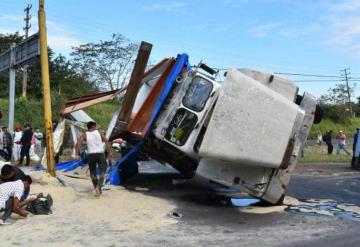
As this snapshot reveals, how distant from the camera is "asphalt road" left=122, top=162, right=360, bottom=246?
725 centimetres

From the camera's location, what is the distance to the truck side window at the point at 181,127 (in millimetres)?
10120

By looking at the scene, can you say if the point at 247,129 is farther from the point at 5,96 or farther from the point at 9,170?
the point at 5,96

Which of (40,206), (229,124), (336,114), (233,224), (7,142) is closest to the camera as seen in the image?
(233,224)

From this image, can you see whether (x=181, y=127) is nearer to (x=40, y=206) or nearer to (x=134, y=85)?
(x=134, y=85)

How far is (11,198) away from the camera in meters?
8.16

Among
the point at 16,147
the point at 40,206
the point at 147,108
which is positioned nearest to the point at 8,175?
the point at 40,206

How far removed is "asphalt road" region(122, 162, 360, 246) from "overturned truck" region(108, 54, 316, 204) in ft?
2.30

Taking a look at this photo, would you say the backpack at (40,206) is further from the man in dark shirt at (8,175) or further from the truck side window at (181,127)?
the truck side window at (181,127)

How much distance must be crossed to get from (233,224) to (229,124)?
1646 millimetres

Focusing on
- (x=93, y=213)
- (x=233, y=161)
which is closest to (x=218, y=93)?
(x=233, y=161)

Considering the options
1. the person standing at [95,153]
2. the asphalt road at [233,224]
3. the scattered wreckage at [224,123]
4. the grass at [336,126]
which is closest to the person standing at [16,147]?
the asphalt road at [233,224]

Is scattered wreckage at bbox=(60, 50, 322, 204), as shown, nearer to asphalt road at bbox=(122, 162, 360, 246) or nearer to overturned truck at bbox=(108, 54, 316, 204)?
overturned truck at bbox=(108, 54, 316, 204)

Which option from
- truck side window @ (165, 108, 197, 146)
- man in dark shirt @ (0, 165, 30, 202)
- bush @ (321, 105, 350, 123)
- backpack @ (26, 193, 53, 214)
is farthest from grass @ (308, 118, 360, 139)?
man in dark shirt @ (0, 165, 30, 202)

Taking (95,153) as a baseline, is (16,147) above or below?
below
